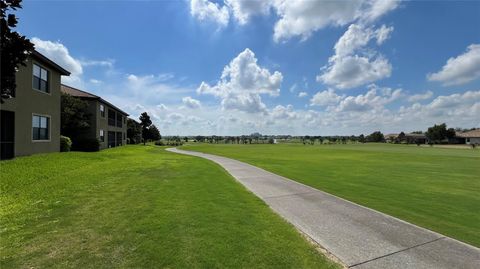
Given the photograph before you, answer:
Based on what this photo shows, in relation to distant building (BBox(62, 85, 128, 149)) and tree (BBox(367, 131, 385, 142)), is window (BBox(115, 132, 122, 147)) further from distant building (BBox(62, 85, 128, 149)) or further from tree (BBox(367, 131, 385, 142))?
tree (BBox(367, 131, 385, 142))

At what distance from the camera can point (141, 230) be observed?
5.84 meters

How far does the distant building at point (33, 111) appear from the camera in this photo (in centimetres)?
1641

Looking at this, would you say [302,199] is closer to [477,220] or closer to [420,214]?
[420,214]

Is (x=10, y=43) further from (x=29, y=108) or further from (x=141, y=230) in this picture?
(x=29, y=108)

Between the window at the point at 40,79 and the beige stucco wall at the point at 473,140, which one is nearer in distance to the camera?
the window at the point at 40,79

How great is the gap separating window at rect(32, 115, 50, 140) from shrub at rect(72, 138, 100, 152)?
12.2 m

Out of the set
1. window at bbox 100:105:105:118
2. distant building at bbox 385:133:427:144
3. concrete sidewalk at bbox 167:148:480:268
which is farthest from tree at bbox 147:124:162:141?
distant building at bbox 385:133:427:144

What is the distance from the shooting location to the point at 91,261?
4.43 metres

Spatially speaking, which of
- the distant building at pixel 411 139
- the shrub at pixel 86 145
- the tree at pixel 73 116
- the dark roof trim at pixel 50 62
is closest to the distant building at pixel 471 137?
the distant building at pixel 411 139

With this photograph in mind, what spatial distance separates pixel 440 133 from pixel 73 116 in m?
121

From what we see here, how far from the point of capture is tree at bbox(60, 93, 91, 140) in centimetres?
2956

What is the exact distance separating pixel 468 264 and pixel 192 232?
5.04 metres

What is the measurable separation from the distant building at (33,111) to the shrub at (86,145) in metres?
10.6

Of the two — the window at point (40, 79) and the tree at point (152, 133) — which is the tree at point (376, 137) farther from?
the window at point (40, 79)
